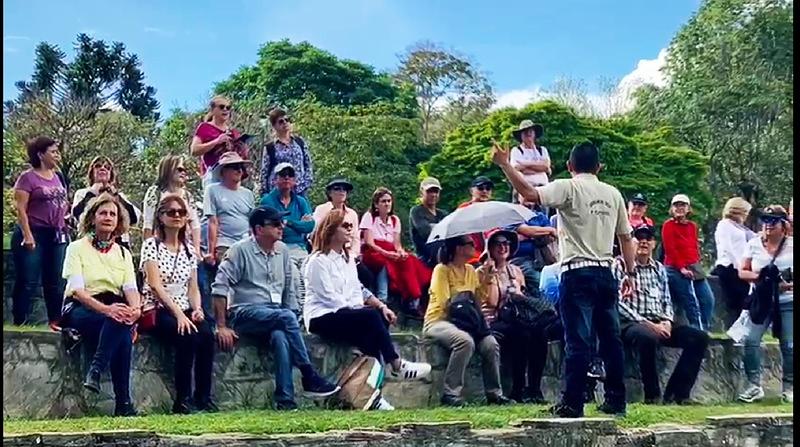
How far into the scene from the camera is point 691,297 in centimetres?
1077

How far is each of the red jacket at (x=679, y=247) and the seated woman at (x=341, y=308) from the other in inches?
128

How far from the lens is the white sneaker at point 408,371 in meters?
8.60

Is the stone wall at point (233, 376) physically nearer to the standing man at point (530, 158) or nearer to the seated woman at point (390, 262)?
the seated woman at point (390, 262)

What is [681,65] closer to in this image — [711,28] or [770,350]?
[711,28]

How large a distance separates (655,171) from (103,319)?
22197 mm

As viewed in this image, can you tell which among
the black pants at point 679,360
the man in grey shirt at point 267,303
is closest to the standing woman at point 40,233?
the man in grey shirt at point 267,303

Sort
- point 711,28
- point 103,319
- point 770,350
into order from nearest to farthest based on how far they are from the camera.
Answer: point 103,319 < point 770,350 < point 711,28

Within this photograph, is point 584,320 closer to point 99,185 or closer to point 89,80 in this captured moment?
point 99,185

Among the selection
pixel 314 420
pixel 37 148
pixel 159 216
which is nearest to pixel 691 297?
pixel 314 420

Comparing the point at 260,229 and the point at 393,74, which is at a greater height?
the point at 393,74

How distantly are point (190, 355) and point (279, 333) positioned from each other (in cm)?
69

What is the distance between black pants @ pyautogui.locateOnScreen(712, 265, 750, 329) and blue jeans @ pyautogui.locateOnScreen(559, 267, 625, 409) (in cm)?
401

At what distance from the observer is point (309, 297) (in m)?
8.73

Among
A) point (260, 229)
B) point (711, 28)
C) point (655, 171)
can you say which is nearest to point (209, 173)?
point (260, 229)
